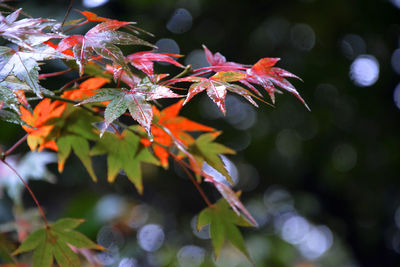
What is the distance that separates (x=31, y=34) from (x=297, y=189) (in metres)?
2.58

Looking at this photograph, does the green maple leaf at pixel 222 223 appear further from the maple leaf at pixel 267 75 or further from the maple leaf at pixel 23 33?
the maple leaf at pixel 23 33

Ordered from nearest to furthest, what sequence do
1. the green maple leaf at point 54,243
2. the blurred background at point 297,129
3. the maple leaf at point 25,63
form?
the maple leaf at point 25,63 < the green maple leaf at point 54,243 < the blurred background at point 297,129

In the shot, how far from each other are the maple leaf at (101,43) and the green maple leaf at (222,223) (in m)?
0.31

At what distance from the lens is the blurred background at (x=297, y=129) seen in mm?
2467

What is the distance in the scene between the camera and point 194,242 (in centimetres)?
294

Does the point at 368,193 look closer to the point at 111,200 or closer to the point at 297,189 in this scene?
the point at 297,189

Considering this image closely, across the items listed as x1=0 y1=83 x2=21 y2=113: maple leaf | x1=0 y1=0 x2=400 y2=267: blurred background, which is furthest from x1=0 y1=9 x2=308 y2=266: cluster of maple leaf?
x1=0 y1=0 x2=400 y2=267: blurred background

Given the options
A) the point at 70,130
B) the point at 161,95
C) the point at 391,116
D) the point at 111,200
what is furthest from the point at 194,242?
the point at 161,95

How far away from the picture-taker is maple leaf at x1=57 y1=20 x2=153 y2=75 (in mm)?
464

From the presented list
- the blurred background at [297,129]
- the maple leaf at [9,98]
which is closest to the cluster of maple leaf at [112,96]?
the maple leaf at [9,98]

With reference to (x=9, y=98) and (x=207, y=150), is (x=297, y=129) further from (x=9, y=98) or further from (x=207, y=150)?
(x=9, y=98)

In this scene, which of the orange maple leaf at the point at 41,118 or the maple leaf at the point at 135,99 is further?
the orange maple leaf at the point at 41,118

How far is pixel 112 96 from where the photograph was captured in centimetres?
47

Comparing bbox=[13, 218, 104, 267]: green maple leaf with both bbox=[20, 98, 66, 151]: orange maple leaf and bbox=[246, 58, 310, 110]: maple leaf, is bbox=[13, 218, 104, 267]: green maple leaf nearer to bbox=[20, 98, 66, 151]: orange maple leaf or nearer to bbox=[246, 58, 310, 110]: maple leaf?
bbox=[20, 98, 66, 151]: orange maple leaf
